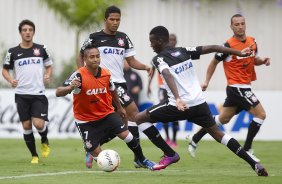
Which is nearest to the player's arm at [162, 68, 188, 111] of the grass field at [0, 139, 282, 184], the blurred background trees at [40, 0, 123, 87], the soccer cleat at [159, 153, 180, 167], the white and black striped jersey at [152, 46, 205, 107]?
the white and black striped jersey at [152, 46, 205, 107]

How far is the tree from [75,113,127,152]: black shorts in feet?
51.8

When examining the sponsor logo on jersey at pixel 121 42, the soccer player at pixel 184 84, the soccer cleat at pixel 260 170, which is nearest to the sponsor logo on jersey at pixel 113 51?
the sponsor logo on jersey at pixel 121 42

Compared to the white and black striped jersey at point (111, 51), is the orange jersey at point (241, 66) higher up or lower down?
lower down

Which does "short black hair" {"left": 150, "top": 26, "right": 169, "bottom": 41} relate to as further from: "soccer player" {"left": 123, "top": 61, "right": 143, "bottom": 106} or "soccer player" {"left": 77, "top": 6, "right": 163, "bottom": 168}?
"soccer player" {"left": 123, "top": 61, "right": 143, "bottom": 106}

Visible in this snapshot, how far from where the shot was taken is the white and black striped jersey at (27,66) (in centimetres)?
1784

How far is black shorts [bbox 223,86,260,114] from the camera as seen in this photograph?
58.0ft

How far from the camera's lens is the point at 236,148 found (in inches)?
543

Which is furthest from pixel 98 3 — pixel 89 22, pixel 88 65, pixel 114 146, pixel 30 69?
pixel 88 65

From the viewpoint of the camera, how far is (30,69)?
707 inches

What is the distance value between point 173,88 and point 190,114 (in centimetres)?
66

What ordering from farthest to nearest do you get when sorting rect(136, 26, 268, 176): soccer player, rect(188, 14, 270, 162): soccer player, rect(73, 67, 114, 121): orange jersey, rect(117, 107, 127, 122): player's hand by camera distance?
rect(188, 14, 270, 162): soccer player → rect(117, 107, 127, 122): player's hand → rect(73, 67, 114, 121): orange jersey → rect(136, 26, 268, 176): soccer player

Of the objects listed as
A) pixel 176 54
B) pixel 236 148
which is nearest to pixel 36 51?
pixel 176 54

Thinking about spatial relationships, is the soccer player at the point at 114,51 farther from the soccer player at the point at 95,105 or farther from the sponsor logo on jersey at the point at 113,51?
the soccer player at the point at 95,105

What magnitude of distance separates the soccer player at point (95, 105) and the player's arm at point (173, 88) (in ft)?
3.52
